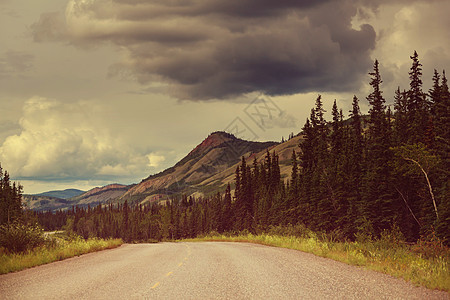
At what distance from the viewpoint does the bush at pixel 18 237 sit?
1992cm

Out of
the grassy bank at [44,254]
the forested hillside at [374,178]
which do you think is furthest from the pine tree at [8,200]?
the grassy bank at [44,254]

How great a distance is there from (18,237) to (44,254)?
8.17 ft

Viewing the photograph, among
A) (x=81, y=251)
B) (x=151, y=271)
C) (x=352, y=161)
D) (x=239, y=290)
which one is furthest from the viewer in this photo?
(x=352, y=161)

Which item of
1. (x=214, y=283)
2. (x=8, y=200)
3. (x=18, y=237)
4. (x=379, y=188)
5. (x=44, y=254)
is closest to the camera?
(x=214, y=283)

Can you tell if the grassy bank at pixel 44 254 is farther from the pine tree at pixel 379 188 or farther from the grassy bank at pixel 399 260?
the pine tree at pixel 379 188

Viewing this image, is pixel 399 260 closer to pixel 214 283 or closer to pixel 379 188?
pixel 214 283

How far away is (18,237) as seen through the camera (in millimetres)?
20344

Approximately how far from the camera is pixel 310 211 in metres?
62.1

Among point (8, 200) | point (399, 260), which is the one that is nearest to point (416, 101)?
point (399, 260)

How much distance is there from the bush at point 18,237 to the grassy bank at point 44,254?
0.51 meters

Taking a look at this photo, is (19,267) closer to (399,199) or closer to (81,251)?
(81,251)

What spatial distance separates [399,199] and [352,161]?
965 cm

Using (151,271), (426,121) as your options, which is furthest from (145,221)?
(151,271)

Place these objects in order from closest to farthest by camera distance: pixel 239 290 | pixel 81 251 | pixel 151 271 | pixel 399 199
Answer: pixel 239 290 → pixel 151 271 → pixel 81 251 → pixel 399 199
